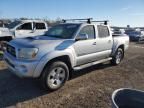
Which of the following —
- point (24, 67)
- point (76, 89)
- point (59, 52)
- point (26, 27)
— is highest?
point (26, 27)

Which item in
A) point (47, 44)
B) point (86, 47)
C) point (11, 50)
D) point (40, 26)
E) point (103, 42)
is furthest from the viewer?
point (40, 26)

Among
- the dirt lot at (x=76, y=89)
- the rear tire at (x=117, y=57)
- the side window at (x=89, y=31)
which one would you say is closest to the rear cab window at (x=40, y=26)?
the dirt lot at (x=76, y=89)

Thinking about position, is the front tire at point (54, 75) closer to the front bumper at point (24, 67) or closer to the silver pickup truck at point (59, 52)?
the silver pickup truck at point (59, 52)

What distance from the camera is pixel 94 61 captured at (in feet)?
22.2

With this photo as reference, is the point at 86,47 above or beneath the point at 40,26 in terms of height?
beneath

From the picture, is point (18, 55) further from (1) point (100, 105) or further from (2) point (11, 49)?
(1) point (100, 105)

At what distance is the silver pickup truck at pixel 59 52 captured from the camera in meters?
4.84

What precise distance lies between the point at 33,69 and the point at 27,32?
7.30m

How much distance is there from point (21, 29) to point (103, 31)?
6.06 m

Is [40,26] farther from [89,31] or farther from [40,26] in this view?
[89,31]

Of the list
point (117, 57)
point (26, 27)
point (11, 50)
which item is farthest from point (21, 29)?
point (11, 50)

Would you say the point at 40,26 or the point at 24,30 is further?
the point at 40,26

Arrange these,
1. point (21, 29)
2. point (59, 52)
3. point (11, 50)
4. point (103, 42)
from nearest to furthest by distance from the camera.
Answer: point (59, 52) < point (11, 50) < point (103, 42) < point (21, 29)

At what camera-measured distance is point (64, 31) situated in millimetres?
6262
